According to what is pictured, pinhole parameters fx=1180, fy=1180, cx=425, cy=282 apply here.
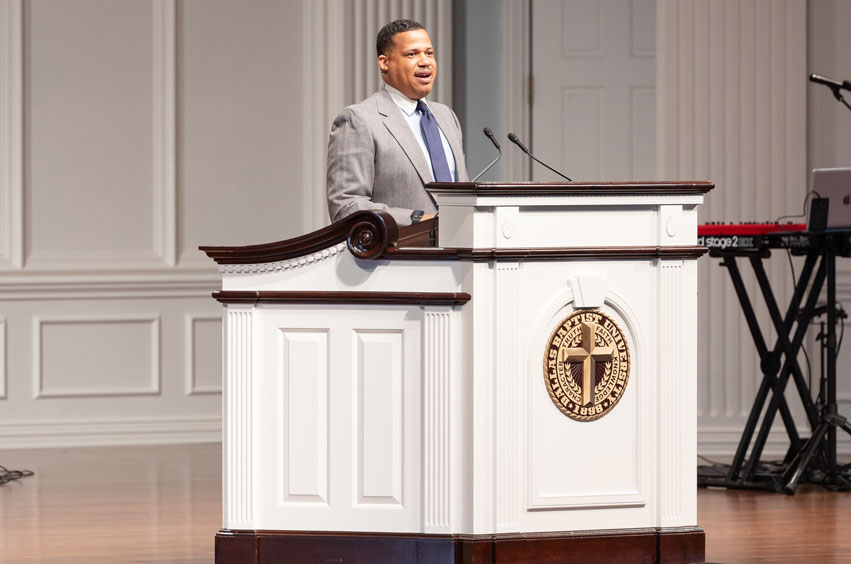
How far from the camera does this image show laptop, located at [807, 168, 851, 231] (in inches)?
181

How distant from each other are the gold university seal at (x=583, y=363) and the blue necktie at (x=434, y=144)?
0.79m

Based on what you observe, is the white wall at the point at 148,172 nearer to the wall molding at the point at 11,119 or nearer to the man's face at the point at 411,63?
the wall molding at the point at 11,119

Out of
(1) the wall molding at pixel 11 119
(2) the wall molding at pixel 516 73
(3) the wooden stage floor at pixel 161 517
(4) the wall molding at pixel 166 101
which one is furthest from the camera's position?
(2) the wall molding at pixel 516 73

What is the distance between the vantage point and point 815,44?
19.2 feet

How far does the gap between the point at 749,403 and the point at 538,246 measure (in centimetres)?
312

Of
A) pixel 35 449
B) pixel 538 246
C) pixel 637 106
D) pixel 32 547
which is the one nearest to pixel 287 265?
pixel 538 246

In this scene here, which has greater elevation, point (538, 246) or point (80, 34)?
point (80, 34)

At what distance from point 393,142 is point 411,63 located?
250mm

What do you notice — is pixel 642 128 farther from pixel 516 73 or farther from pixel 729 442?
pixel 729 442

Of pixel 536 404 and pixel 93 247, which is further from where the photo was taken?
pixel 93 247

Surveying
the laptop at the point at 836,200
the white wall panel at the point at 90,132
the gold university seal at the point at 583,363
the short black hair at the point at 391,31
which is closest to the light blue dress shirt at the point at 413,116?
the short black hair at the point at 391,31

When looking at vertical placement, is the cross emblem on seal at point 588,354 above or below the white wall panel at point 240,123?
below

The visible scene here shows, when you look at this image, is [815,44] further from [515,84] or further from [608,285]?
[608,285]

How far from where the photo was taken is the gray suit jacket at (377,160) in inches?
141
